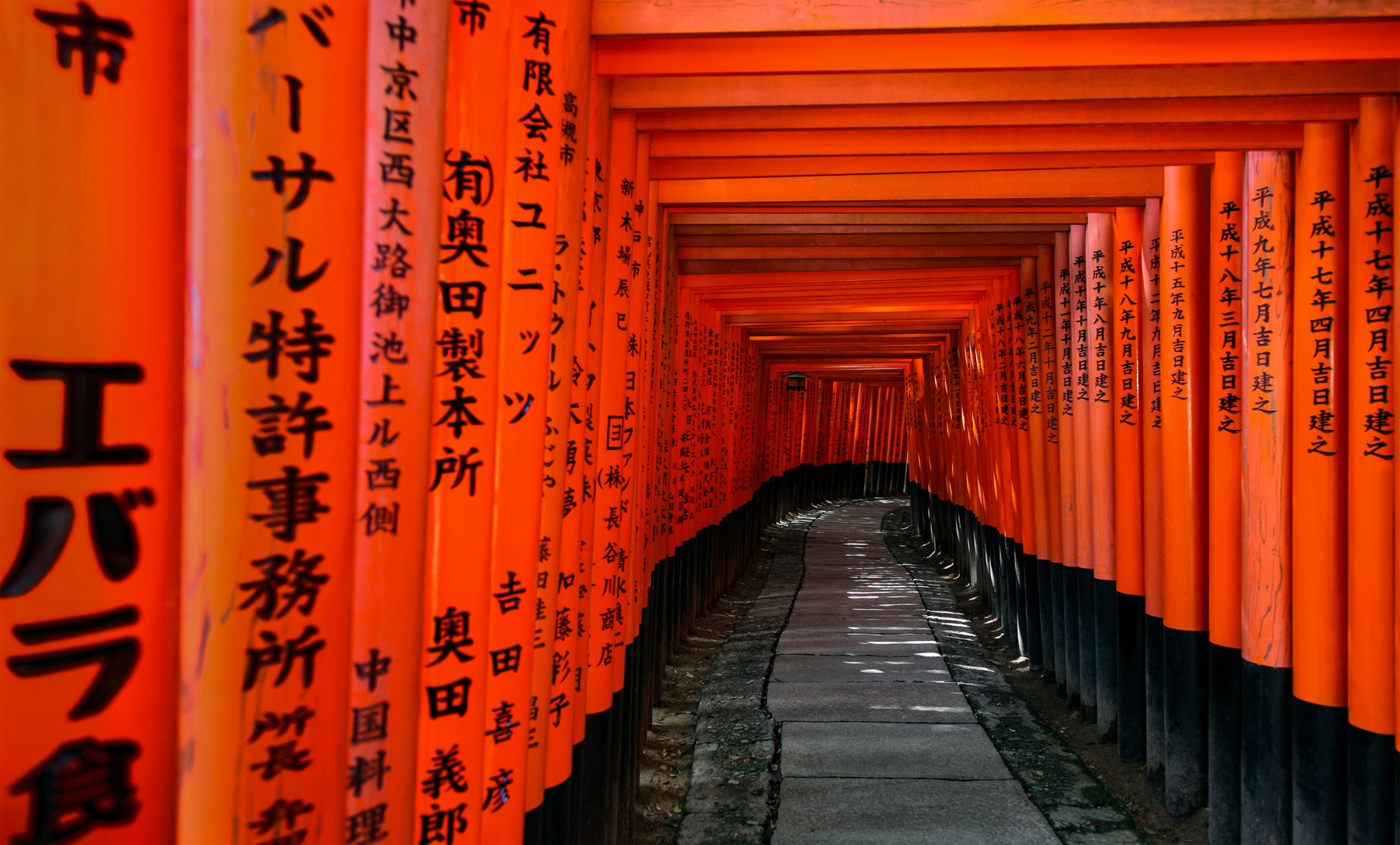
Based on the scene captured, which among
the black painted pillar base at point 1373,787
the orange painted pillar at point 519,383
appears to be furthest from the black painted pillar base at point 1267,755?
the orange painted pillar at point 519,383

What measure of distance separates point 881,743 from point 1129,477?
2.19m

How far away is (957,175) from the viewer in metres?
4.95

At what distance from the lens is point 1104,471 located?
5.62m

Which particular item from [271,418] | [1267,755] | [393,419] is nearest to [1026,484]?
[1267,755]

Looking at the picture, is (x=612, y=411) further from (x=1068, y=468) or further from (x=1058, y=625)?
(x=1058, y=625)

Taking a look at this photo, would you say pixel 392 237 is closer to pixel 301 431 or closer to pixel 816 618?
pixel 301 431

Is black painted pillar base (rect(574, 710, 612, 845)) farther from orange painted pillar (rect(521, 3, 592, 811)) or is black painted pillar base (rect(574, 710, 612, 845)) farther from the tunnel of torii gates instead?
orange painted pillar (rect(521, 3, 592, 811))

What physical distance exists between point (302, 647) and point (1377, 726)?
11.9ft

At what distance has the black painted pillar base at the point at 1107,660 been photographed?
5602mm

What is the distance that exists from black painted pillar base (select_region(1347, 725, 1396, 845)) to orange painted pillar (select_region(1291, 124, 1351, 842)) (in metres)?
0.15

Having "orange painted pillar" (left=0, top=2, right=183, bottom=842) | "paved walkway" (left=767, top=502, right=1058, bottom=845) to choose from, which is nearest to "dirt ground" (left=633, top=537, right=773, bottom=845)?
"paved walkway" (left=767, top=502, right=1058, bottom=845)

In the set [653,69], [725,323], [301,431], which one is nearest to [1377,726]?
[653,69]

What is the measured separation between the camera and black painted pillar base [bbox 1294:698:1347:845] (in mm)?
3428

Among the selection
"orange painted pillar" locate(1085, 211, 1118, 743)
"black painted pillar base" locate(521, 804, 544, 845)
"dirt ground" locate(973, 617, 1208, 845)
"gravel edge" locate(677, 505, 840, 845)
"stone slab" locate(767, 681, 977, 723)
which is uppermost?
"orange painted pillar" locate(1085, 211, 1118, 743)
